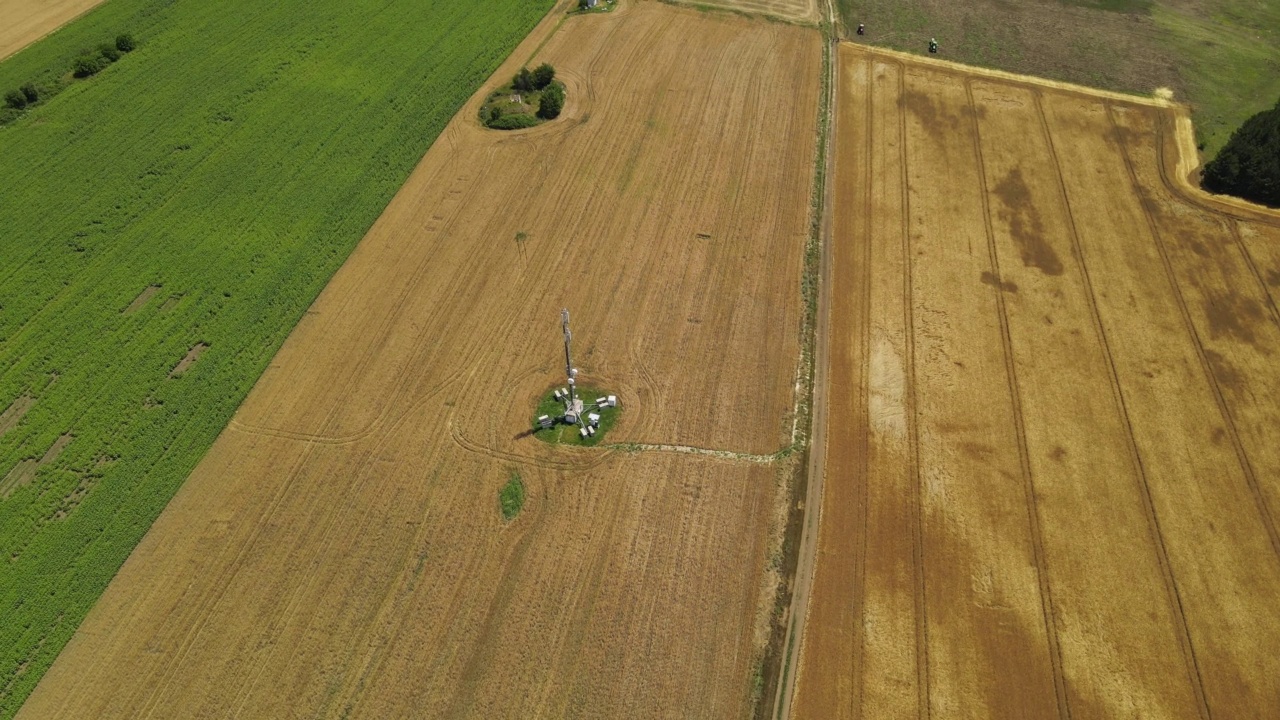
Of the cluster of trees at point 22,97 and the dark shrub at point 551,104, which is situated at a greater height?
the cluster of trees at point 22,97

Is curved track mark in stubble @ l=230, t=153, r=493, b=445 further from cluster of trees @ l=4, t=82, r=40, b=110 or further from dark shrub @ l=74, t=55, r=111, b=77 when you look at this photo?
cluster of trees @ l=4, t=82, r=40, b=110

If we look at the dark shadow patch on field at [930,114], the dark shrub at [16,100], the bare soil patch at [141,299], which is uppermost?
the dark shrub at [16,100]

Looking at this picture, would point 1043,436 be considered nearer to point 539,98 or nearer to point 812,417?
point 812,417

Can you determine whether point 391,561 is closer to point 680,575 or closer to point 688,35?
point 680,575

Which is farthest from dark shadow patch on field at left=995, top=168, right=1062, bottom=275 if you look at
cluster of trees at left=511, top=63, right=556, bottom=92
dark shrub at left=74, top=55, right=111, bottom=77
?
dark shrub at left=74, top=55, right=111, bottom=77

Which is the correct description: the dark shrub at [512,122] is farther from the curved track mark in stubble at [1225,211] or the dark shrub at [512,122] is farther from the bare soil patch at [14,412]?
the curved track mark in stubble at [1225,211]

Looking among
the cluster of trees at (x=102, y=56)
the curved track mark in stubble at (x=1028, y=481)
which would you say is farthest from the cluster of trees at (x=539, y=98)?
the curved track mark in stubble at (x=1028, y=481)
